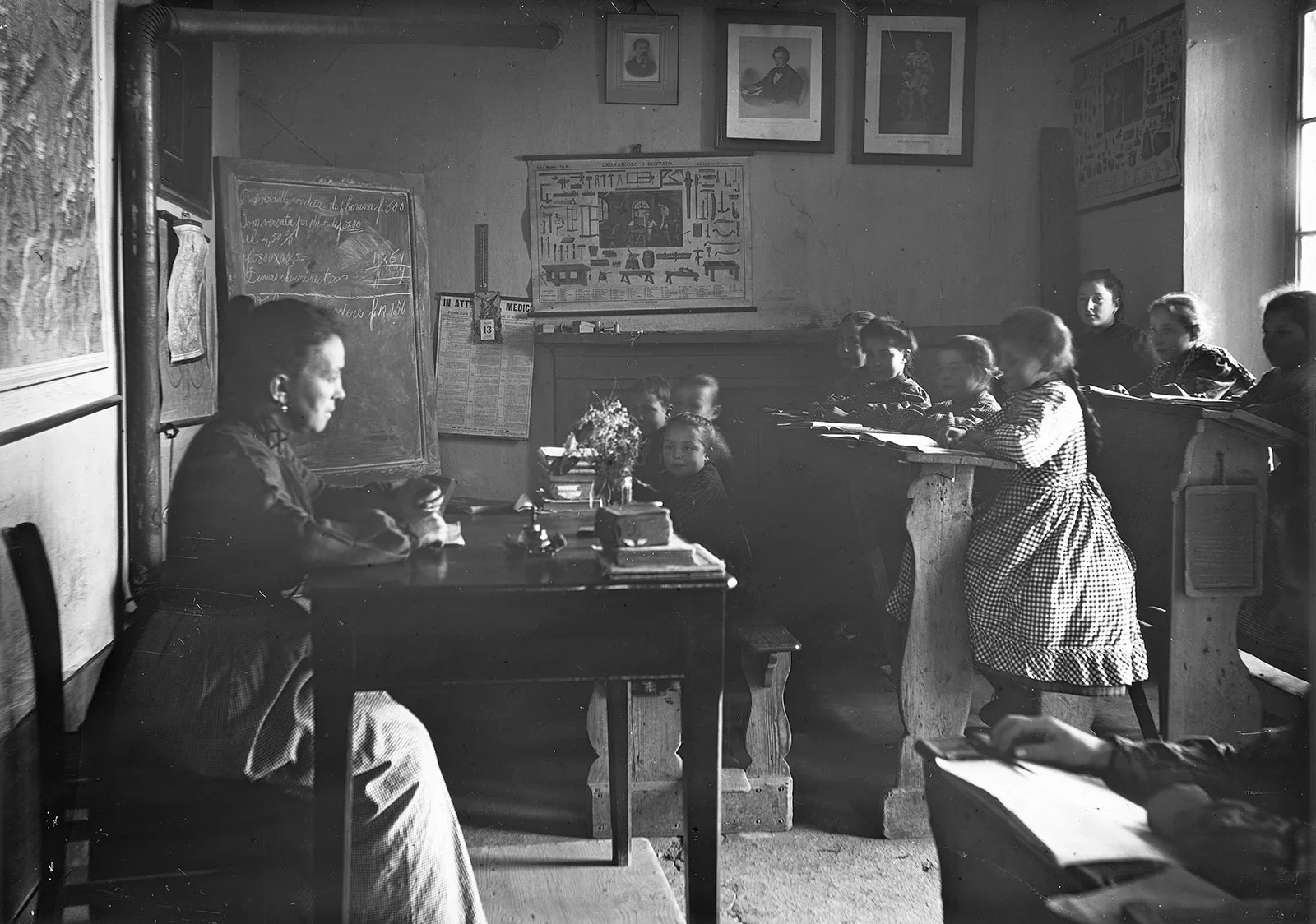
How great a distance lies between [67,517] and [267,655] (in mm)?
357

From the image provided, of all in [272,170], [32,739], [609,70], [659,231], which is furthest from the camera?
[659,231]

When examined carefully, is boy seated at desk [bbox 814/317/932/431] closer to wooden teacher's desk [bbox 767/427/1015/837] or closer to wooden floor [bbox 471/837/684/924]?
wooden teacher's desk [bbox 767/427/1015/837]

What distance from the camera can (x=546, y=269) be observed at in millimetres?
2016

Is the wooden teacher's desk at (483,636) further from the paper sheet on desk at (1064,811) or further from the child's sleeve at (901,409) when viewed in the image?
the child's sleeve at (901,409)

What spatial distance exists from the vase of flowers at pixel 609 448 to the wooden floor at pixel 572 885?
87 centimetres

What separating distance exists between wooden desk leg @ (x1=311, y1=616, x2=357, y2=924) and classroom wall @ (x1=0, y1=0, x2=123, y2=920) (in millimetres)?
400

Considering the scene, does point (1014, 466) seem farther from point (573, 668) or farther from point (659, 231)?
point (573, 668)

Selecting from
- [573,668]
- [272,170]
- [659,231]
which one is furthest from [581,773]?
[272,170]

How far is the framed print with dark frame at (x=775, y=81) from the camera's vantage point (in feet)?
6.71

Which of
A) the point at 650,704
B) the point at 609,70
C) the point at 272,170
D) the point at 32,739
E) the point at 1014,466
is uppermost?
the point at 609,70

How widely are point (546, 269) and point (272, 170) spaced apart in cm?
55

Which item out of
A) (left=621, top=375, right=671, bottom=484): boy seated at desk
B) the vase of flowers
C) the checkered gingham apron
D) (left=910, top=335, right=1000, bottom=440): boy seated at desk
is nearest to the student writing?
(left=910, top=335, right=1000, bottom=440): boy seated at desk

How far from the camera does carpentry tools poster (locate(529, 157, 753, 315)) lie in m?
1.99

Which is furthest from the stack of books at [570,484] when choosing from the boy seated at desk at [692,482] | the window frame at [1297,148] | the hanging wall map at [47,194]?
the window frame at [1297,148]
